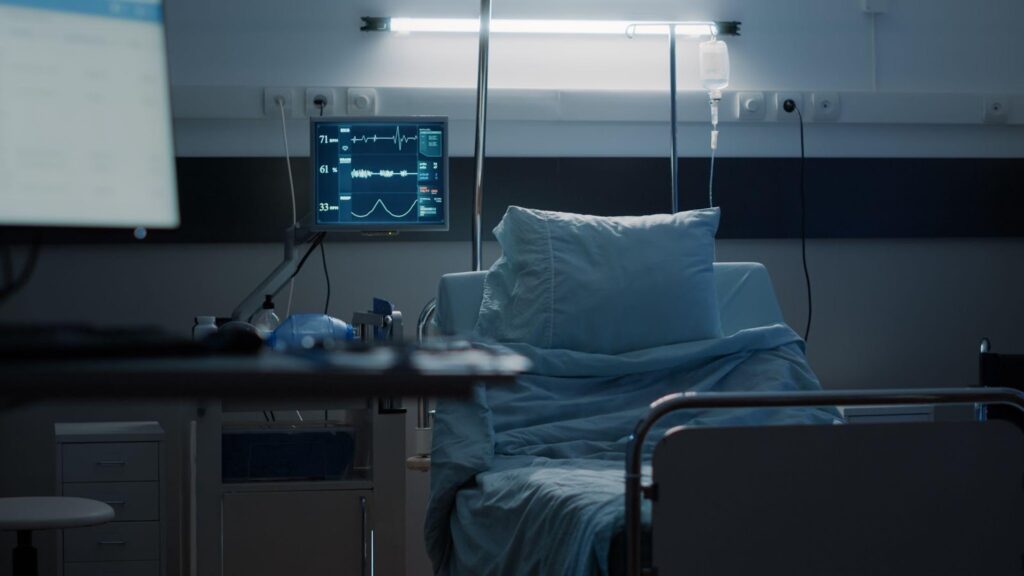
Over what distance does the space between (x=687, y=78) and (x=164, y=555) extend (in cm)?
209

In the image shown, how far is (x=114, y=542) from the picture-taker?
9.42ft

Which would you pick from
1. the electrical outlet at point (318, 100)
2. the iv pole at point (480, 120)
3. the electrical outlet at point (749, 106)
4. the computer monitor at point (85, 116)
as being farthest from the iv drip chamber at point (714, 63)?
the computer monitor at point (85, 116)

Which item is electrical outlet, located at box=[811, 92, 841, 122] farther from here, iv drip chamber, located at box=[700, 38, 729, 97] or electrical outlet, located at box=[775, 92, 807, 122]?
iv drip chamber, located at box=[700, 38, 729, 97]

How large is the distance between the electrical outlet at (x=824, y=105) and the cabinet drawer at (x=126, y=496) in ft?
7.41

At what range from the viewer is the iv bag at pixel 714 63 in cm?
341

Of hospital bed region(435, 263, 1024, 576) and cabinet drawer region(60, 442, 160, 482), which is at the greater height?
hospital bed region(435, 263, 1024, 576)

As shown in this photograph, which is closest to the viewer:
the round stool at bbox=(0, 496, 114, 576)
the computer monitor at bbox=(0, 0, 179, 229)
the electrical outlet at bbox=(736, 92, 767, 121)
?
the computer monitor at bbox=(0, 0, 179, 229)

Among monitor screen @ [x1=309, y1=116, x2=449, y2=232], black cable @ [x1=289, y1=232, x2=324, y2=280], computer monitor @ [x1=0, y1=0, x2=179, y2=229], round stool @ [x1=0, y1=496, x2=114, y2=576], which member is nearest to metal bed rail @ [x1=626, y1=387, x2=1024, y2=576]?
computer monitor @ [x1=0, y1=0, x2=179, y2=229]

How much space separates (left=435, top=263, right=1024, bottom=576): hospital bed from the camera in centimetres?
168

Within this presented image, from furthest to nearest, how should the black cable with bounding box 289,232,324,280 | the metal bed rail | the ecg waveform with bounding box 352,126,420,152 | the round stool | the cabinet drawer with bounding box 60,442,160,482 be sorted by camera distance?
the black cable with bounding box 289,232,324,280
the ecg waveform with bounding box 352,126,420,152
the cabinet drawer with bounding box 60,442,160,482
the round stool
the metal bed rail

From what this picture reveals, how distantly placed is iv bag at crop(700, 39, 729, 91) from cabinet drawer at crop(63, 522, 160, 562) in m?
1.97

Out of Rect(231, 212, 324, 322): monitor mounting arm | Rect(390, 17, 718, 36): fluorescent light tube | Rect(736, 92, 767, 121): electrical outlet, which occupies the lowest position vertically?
Rect(231, 212, 324, 322): monitor mounting arm

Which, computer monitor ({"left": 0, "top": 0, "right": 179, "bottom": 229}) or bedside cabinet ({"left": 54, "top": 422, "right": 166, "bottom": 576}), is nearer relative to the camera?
computer monitor ({"left": 0, "top": 0, "right": 179, "bottom": 229})

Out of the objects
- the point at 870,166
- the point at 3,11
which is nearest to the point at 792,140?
the point at 870,166
